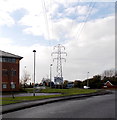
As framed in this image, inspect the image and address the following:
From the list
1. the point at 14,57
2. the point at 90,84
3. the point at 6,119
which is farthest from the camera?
the point at 90,84

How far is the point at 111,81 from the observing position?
310 ft

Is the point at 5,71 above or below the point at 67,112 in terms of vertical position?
above

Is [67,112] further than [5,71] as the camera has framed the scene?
No

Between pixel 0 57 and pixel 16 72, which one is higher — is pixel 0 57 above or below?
above

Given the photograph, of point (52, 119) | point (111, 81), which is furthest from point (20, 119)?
point (111, 81)

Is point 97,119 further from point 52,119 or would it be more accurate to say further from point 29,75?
point 29,75

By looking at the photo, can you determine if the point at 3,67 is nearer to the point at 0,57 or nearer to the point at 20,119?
the point at 0,57

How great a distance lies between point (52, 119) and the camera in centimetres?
1037

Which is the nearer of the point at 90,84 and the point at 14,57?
the point at 14,57

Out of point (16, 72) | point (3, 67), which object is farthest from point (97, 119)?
point (16, 72)

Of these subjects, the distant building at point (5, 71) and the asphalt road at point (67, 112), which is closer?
the asphalt road at point (67, 112)

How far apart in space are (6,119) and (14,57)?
46.1m

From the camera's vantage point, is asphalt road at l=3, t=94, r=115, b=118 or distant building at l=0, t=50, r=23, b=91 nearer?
asphalt road at l=3, t=94, r=115, b=118

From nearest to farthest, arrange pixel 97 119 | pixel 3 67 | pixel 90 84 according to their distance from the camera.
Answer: pixel 97 119, pixel 3 67, pixel 90 84
